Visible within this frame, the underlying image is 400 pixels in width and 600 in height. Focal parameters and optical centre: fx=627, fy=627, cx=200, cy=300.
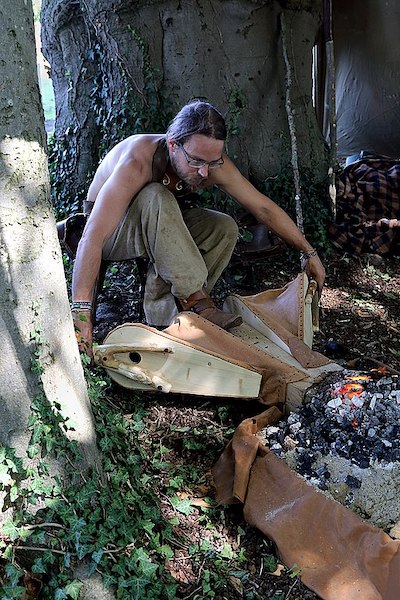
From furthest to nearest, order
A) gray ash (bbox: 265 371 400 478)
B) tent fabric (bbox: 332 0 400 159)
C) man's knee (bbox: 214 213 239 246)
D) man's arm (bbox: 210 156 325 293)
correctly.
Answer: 1. tent fabric (bbox: 332 0 400 159)
2. man's knee (bbox: 214 213 239 246)
3. man's arm (bbox: 210 156 325 293)
4. gray ash (bbox: 265 371 400 478)

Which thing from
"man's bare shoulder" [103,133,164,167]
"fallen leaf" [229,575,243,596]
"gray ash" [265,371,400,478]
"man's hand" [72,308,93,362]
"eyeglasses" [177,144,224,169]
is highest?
"man's bare shoulder" [103,133,164,167]

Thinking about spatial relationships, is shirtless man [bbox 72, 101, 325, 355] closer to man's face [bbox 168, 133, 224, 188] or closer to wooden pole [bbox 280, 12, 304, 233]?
man's face [bbox 168, 133, 224, 188]

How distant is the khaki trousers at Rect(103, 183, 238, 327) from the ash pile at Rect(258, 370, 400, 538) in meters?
0.93

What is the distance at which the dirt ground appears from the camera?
89.7 inches

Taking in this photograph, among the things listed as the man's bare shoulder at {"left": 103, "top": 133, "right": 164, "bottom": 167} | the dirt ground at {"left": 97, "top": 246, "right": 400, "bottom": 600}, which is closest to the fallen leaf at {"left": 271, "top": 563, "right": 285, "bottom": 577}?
the dirt ground at {"left": 97, "top": 246, "right": 400, "bottom": 600}

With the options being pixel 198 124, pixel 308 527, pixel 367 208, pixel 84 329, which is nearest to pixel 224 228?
pixel 198 124

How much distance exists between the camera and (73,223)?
372 cm

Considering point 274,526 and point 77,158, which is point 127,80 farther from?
point 274,526

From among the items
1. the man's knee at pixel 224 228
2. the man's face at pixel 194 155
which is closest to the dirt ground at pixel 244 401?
the man's knee at pixel 224 228

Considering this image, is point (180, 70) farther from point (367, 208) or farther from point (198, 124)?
point (367, 208)

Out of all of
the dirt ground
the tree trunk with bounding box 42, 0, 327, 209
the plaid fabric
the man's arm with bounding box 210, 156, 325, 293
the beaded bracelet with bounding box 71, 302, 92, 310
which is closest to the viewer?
the dirt ground

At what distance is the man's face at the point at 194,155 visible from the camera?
315 centimetres

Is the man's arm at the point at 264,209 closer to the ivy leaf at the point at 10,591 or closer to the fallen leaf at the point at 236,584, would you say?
the fallen leaf at the point at 236,584

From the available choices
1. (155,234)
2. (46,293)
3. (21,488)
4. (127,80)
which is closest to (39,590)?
(21,488)
